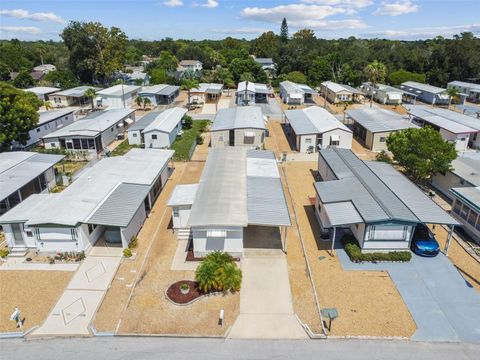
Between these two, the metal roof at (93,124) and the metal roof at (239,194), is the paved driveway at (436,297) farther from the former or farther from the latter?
the metal roof at (93,124)

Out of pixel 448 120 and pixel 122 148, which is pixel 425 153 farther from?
pixel 122 148

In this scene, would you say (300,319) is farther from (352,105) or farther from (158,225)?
(352,105)

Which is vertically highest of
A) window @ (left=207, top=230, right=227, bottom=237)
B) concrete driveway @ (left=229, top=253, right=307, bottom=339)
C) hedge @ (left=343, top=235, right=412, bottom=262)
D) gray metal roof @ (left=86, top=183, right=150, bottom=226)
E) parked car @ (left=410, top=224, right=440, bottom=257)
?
gray metal roof @ (left=86, top=183, right=150, bottom=226)

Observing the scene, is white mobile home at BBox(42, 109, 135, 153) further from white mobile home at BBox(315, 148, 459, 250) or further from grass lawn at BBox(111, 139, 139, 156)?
white mobile home at BBox(315, 148, 459, 250)

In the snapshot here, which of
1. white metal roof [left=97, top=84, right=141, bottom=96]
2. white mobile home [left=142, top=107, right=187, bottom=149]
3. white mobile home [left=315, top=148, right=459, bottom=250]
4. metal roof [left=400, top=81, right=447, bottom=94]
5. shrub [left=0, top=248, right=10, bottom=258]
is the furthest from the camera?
metal roof [left=400, top=81, right=447, bottom=94]

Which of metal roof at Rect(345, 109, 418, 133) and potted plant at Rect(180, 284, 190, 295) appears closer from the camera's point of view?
potted plant at Rect(180, 284, 190, 295)

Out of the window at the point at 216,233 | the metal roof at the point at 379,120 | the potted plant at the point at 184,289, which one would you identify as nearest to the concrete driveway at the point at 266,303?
the window at the point at 216,233

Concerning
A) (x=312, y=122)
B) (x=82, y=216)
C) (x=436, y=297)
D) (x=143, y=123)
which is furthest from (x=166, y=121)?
(x=436, y=297)

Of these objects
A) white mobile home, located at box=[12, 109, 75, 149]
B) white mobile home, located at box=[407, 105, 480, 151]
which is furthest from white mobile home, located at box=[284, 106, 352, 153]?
white mobile home, located at box=[12, 109, 75, 149]
